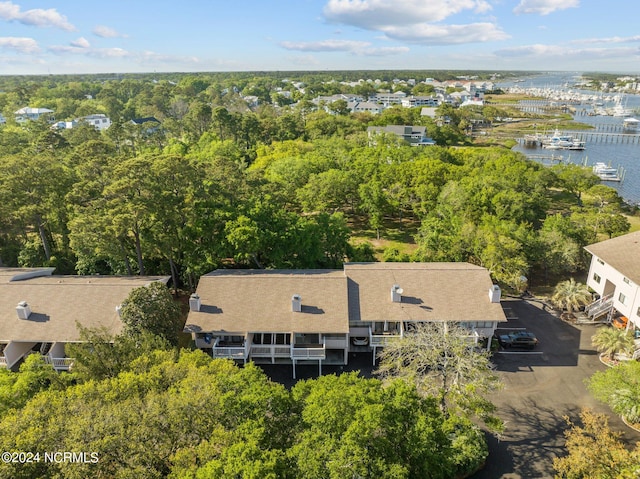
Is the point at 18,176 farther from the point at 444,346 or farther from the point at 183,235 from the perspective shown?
the point at 444,346

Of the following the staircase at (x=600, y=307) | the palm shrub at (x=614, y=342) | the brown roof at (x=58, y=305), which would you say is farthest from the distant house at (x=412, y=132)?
the brown roof at (x=58, y=305)

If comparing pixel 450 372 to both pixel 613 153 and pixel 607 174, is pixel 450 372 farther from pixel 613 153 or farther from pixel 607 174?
pixel 613 153

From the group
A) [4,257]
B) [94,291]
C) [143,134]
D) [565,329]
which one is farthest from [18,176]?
[143,134]

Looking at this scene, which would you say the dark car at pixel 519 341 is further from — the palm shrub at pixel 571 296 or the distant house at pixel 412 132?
the distant house at pixel 412 132

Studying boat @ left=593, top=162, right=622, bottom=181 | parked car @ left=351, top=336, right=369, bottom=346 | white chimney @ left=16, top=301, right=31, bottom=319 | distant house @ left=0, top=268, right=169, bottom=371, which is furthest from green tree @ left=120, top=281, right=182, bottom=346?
boat @ left=593, top=162, right=622, bottom=181

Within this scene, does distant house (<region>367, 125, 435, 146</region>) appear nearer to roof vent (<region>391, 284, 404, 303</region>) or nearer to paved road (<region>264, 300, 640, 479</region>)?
paved road (<region>264, 300, 640, 479</region>)

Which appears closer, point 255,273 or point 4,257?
point 255,273

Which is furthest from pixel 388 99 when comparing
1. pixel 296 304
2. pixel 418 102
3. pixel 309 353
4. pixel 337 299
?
pixel 309 353
